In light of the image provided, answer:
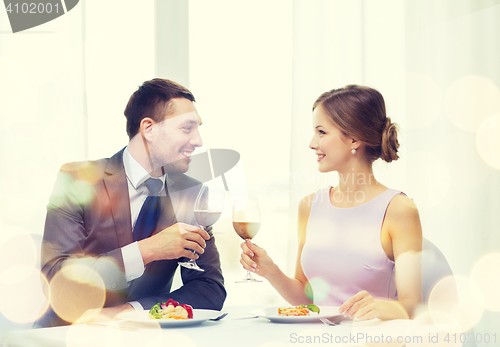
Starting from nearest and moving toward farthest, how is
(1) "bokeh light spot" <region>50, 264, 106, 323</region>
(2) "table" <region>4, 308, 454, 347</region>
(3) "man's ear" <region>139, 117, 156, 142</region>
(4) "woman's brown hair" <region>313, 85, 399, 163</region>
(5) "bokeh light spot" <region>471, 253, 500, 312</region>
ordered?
(2) "table" <region>4, 308, 454, 347</region>, (1) "bokeh light spot" <region>50, 264, 106, 323</region>, (4) "woman's brown hair" <region>313, 85, 399, 163</region>, (3) "man's ear" <region>139, 117, 156, 142</region>, (5) "bokeh light spot" <region>471, 253, 500, 312</region>

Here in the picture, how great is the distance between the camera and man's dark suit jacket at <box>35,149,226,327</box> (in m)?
1.36

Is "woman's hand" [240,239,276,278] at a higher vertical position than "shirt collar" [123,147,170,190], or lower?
lower

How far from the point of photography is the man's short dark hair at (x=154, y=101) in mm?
1734

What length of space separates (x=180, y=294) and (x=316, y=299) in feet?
1.61

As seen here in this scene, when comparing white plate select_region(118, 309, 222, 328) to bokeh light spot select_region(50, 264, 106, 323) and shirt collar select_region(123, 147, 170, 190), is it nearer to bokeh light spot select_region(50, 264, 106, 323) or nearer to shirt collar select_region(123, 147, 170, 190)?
bokeh light spot select_region(50, 264, 106, 323)

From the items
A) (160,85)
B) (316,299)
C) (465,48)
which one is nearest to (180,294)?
(316,299)

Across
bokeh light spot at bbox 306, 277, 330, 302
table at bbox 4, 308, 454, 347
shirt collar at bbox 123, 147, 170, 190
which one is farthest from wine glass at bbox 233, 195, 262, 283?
shirt collar at bbox 123, 147, 170, 190

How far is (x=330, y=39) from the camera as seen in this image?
7.72 ft

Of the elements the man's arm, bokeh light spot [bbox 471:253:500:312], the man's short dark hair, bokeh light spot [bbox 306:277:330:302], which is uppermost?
the man's short dark hair

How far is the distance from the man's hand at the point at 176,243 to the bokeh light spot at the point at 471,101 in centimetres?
177

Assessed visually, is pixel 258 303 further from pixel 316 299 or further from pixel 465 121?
pixel 465 121

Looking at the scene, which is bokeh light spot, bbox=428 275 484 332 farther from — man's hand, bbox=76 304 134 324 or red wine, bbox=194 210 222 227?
man's hand, bbox=76 304 134 324

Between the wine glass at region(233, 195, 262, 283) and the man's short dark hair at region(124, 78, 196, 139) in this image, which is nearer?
the wine glass at region(233, 195, 262, 283)

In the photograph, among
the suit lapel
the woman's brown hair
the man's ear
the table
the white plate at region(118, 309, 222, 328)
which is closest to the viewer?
the table
